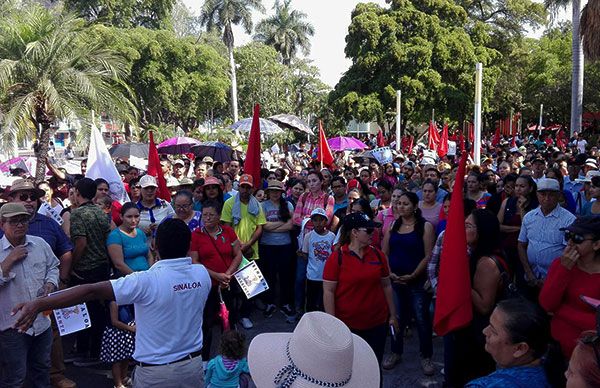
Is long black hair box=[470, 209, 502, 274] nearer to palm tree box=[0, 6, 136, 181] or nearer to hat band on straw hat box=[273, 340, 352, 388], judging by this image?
hat band on straw hat box=[273, 340, 352, 388]

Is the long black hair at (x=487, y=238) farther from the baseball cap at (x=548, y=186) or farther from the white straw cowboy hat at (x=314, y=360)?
the white straw cowboy hat at (x=314, y=360)

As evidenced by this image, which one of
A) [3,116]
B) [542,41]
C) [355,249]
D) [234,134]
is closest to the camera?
[355,249]

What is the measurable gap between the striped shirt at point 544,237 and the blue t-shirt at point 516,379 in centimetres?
315

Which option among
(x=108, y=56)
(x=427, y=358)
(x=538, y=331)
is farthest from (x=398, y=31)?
(x=538, y=331)

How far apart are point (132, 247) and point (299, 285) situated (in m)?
2.47

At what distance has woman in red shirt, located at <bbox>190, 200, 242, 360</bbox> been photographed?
18.2 feet

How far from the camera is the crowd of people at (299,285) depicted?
2451 mm

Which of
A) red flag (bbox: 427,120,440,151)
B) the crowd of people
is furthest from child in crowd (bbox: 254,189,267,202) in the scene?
red flag (bbox: 427,120,440,151)

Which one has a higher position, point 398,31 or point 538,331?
point 398,31

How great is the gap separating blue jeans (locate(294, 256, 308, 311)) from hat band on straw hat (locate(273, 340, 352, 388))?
513 centimetres

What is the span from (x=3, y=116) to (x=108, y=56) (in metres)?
2.96

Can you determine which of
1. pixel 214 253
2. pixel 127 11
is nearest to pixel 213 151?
pixel 214 253

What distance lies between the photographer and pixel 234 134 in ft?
118

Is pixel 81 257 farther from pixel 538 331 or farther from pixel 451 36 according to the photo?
pixel 451 36
